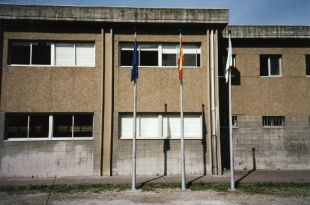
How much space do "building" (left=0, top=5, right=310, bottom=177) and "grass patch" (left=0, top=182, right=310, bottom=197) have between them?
6.93 feet

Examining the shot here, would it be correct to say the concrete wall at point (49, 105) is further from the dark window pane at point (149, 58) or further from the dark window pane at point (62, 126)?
the dark window pane at point (149, 58)

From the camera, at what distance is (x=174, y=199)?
856 centimetres

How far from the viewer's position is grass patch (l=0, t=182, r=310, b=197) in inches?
372

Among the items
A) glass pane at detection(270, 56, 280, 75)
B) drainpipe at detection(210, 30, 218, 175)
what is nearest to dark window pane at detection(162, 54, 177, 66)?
drainpipe at detection(210, 30, 218, 175)

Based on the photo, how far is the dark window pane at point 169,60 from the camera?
1334 cm

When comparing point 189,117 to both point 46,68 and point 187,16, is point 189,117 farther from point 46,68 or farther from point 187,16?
point 46,68

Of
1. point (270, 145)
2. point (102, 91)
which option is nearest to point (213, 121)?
point (270, 145)

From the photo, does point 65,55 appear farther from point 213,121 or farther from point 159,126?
point 213,121

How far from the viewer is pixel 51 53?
12906 millimetres

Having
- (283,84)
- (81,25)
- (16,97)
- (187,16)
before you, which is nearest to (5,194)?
(16,97)

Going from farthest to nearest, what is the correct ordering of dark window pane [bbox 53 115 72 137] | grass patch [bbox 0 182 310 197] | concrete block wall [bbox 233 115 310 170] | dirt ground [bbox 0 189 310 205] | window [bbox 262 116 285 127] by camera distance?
1. window [bbox 262 116 285 127]
2. concrete block wall [bbox 233 115 310 170]
3. dark window pane [bbox 53 115 72 137]
4. grass patch [bbox 0 182 310 197]
5. dirt ground [bbox 0 189 310 205]

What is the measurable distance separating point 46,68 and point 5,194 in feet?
19.6

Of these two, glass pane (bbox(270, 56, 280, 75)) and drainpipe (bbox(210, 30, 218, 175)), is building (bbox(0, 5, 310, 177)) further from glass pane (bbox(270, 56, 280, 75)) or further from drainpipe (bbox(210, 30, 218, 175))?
glass pane (bbox(270, 56, 280, 75))

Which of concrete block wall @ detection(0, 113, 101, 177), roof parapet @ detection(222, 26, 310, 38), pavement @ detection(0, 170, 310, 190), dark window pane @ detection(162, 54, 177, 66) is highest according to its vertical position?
roof parapet @ detection(222, 26, 310, 38)
